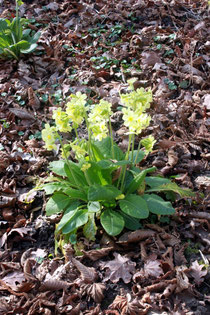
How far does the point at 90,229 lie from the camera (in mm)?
2535

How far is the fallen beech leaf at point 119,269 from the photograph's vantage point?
2295 mm

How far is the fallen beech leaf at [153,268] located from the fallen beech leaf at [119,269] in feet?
0.30

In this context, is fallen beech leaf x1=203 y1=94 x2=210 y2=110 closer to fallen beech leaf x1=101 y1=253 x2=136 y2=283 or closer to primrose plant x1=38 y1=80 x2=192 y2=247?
primrose plant x1=38 y1=80 x2=192 y2=247

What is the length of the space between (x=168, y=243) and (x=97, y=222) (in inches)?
22.9

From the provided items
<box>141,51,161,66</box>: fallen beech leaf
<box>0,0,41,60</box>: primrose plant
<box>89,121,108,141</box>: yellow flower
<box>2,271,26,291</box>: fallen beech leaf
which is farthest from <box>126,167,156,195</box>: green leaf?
<box>0,0,41,60</box>: primrose plant

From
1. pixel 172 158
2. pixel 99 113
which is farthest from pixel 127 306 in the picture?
pixel 172 158

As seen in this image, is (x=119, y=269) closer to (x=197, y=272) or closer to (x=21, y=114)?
(x=197, y=272)

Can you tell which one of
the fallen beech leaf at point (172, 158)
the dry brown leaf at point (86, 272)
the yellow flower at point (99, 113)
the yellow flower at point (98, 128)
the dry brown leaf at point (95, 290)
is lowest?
the dry brown leaf at point (95, 290)

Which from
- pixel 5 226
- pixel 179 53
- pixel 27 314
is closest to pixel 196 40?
pixel 179 53

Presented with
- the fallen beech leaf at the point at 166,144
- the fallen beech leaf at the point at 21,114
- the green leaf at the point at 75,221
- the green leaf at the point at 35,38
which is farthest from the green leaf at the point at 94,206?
the green leaf at the point at 35,38

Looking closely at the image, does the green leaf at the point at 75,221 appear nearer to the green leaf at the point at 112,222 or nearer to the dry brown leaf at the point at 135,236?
the green leaf at the point at 112,222

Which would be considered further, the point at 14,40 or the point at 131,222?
the point at 14,40

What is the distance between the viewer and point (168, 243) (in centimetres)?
249

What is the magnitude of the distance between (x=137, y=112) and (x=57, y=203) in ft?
3.18
